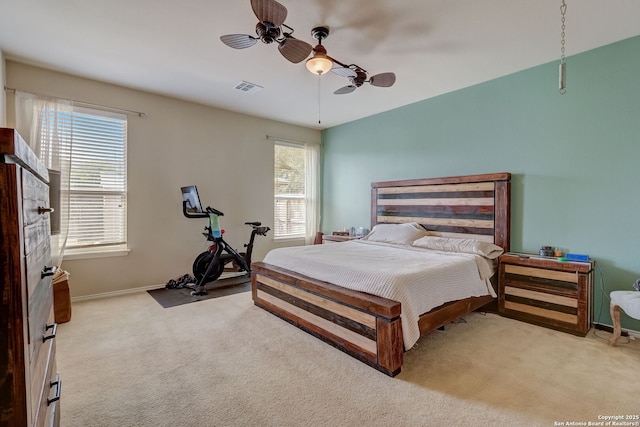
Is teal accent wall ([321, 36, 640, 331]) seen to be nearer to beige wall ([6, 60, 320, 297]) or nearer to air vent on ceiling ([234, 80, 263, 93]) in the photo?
air vent on ceiling ([234, 80, 263, 93])

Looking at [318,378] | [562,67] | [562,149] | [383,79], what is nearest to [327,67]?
[383,79]

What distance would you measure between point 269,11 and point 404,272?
85.5 inches

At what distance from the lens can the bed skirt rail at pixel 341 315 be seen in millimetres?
2154

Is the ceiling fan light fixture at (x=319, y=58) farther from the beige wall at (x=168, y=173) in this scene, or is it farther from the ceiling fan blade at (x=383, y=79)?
the beige wall at (x=168, y=173)

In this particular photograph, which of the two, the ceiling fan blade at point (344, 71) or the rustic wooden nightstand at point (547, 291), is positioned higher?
the ceiling fan blade at point (344, 71)

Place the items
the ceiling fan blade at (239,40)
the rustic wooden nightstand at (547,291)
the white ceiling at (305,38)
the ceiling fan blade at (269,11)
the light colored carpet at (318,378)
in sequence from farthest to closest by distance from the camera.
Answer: the rustic wooden nightstand at (547,291) → the white ceiling at (305,38) → the ceiling fan blade at (239,40) → the ceiling fan blade at (269,11) → the light colored carpet at (318,378)

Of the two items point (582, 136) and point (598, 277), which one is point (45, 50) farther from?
point (598, 277)

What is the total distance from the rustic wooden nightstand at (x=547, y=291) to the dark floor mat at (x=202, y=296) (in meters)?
3.38

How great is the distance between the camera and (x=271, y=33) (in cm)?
218

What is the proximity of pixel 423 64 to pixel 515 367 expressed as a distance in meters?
3.12

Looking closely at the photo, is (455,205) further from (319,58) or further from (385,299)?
(319,58)

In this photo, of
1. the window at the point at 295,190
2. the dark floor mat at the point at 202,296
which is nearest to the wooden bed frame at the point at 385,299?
the dark floor mat at the point at 202,296

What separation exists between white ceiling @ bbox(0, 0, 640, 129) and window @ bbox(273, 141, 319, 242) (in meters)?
1.92

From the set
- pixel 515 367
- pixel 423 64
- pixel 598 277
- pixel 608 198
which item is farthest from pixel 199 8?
pixel 598 277
